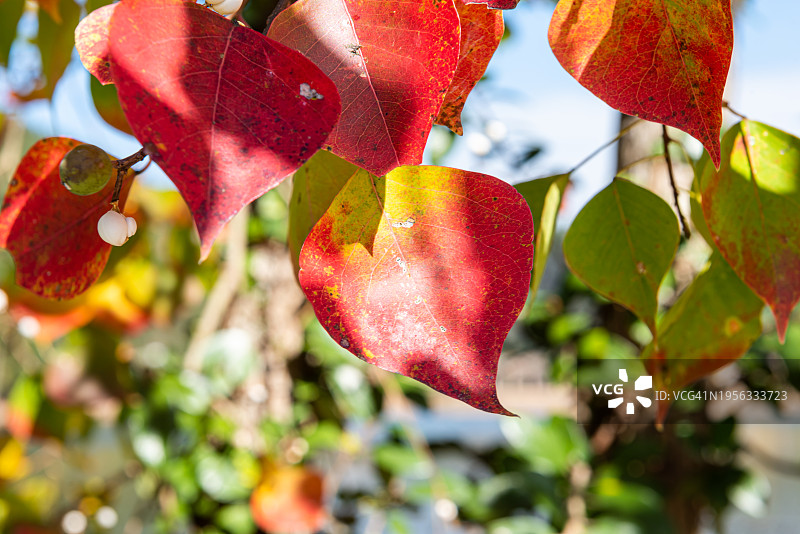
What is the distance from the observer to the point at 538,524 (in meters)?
0.60

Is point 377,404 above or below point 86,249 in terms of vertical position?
below

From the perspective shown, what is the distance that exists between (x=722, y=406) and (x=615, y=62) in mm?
954

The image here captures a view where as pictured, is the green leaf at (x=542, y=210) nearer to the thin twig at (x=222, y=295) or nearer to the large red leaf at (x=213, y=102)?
the large red leaf at (x=213, y=102)

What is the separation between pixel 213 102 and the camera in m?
0.11

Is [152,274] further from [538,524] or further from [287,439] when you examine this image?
[538,524]

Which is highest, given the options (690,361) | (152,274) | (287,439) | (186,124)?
(186,124)

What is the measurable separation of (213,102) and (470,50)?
0.21ft

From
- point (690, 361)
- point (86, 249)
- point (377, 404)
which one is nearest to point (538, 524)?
point (377, 404)

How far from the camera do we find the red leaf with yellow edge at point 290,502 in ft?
1.98

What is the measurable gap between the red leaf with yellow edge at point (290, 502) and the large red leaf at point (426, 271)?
1.74ft

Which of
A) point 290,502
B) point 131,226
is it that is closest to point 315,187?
point 131,226

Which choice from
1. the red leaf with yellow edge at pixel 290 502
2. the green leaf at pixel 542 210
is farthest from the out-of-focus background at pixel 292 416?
the green leaf at pixel 542 210

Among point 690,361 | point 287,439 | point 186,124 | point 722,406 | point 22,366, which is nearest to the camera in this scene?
point 186,124

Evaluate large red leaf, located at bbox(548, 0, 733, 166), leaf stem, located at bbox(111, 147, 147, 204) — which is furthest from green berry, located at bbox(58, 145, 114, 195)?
large red leaf, located at bbox(548, 0, 733, 166)
